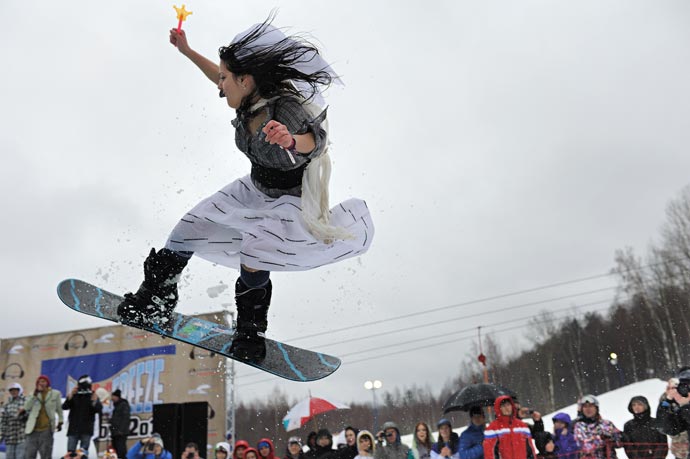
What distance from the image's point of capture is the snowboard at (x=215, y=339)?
384cm

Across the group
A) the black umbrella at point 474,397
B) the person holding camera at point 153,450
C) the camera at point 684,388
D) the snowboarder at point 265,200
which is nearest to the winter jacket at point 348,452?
the black umbrella at point 474,397

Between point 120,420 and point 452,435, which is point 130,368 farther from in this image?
point 452,435

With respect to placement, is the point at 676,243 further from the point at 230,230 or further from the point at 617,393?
the point at 230,230

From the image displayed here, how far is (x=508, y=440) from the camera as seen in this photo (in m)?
5.54

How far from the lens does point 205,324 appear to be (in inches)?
178

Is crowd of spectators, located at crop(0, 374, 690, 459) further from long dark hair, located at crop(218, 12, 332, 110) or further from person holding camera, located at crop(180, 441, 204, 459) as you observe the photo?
long dark hair, located at crop(218, 12, 332, 110)

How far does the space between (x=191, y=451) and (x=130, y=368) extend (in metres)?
5.57

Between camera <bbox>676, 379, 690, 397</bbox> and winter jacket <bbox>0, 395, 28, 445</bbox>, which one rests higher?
winter jacket <bbox>0, 395, 28, 445</bbox>

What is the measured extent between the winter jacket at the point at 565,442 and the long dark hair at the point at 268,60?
4.80m

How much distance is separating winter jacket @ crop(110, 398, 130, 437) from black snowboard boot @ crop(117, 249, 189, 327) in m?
4.25

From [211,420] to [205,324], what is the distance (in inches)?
249

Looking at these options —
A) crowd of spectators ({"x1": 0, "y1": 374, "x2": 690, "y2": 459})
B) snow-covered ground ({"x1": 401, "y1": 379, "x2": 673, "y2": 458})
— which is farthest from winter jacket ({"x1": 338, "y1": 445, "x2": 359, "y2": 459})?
snow-covered ground ({"x1": 401, "y1": 379, "x2": 673, "y2": 458})

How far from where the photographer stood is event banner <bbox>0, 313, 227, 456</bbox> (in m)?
10.6

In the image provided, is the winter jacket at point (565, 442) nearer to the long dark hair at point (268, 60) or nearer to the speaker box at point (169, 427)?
the speaker box at point (169, 427)
